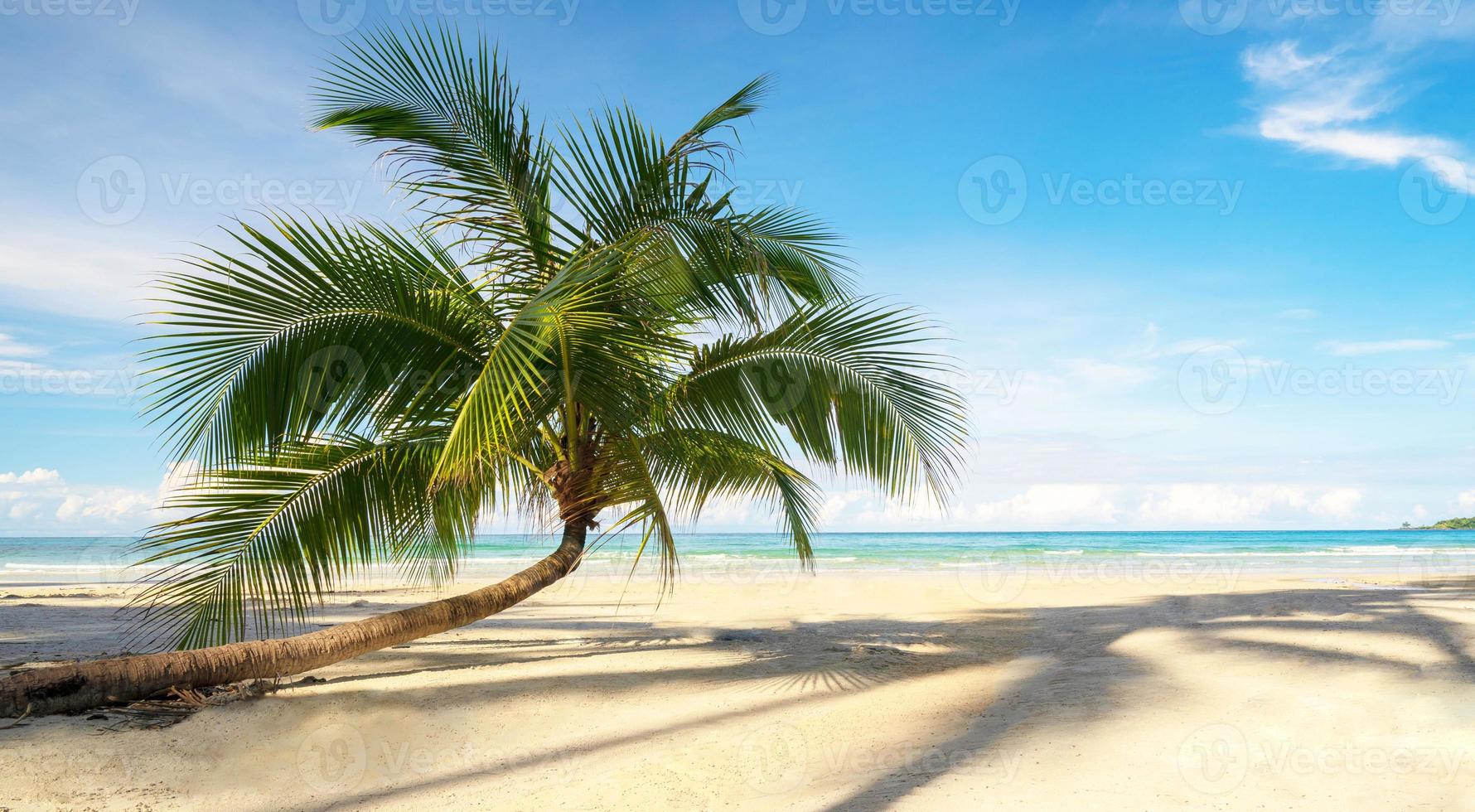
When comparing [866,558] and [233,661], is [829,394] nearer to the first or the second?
[233,661]

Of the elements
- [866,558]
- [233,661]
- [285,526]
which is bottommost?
[866,558]

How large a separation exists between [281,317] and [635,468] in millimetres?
2498

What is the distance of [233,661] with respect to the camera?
16.0ft

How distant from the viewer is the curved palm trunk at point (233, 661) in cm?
441

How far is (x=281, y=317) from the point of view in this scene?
5008mm

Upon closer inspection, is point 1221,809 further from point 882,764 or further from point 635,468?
point 635,468

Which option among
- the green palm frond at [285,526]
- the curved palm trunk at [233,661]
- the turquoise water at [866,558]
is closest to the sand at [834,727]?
the curved palm trunk at [233,661]

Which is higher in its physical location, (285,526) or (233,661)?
(285,526)

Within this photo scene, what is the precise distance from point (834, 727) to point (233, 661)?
3627 millimetres

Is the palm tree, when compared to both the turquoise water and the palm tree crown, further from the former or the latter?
the turquoise water

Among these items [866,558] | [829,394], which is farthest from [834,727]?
[866,558]

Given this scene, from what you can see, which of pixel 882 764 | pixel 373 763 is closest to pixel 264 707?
pixel 373 763

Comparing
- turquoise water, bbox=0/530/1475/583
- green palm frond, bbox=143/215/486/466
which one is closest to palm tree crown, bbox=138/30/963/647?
green palm frond, bbox=143/215/486/466

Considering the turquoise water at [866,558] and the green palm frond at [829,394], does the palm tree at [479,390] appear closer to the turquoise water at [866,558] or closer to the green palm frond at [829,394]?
the green palm frond at [829,394]
